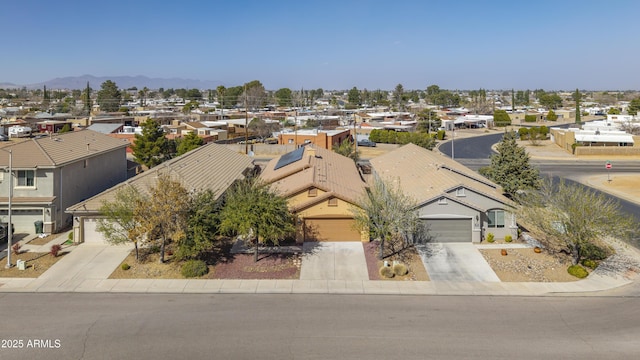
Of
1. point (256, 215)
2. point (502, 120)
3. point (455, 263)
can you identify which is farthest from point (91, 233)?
point (502, 120)

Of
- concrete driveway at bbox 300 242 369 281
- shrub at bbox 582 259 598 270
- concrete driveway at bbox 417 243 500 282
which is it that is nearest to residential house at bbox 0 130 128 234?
concrete driveway at bbox 300 242 369 281

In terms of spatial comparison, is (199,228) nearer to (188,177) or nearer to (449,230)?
(188,177)

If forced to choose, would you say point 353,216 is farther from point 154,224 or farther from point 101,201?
point 101,201

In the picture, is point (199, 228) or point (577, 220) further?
point (199, 228)

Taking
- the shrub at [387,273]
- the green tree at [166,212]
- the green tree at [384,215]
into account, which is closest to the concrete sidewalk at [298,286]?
the shrub at [387,273]

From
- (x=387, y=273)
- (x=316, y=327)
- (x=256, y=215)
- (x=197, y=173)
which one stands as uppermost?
(x=197, y=173)

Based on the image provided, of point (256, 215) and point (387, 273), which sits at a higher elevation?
point (256, 215)
